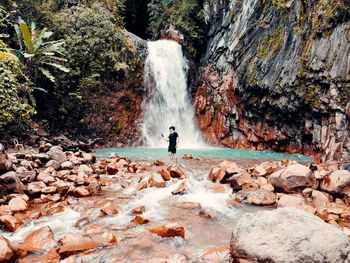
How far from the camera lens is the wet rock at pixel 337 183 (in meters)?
5.79

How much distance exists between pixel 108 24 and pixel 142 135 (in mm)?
10338

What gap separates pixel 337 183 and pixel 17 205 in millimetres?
7928

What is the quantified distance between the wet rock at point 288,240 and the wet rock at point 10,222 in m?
3.97

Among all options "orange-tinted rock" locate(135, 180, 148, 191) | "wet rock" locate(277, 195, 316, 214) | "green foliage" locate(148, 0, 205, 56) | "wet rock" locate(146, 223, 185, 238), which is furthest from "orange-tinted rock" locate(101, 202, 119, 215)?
"green foliage" locate(148, 0, 205, 56)

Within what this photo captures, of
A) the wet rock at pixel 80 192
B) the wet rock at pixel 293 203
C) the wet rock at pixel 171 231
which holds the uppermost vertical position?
the wet rock at pixel 293 203

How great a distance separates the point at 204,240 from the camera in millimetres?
3906

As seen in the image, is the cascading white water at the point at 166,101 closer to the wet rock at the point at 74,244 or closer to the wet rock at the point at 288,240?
the wet rock at the point at 74,244

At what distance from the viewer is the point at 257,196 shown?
237 inches

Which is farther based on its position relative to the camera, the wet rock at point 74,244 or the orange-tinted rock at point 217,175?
the orange-tinted rock at point 217,175

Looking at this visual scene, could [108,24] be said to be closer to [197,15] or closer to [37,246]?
[197,15]

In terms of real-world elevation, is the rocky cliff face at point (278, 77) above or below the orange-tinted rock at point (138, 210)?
above

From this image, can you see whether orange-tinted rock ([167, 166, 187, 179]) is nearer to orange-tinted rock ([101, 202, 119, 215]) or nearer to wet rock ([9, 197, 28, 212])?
orange-tinted rock ([101, 202, 119, 215])

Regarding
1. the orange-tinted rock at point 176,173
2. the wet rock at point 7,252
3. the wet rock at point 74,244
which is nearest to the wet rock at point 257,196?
the orange-tinted rock at point 176,173

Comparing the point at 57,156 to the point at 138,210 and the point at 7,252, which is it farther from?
the point at 7,252
